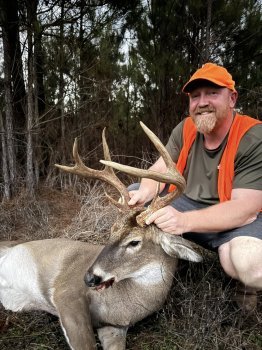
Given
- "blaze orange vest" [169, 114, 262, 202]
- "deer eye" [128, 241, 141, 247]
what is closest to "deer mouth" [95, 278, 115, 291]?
"deer eye" [128, 241, 141, 247]

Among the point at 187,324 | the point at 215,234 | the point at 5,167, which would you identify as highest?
the point at 5,167

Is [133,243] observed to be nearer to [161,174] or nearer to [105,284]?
[105,284]

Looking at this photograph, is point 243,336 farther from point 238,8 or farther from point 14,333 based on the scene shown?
point 238,8

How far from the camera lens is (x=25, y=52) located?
594cm

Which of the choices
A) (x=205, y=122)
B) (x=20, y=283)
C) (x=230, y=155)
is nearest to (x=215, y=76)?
(x=205, y=122)

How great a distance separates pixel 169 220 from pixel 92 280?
0.62 meters

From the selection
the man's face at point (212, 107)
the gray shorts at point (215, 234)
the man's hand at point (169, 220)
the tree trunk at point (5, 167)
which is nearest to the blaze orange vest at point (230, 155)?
the man's face at point (212, 107)

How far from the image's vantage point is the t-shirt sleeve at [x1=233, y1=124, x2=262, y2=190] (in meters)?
2.73

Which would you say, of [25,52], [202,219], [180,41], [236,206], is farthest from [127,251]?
[180,41]

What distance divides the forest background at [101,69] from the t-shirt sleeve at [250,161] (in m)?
3.62

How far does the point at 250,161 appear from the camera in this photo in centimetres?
281

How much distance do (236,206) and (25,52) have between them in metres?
4.57

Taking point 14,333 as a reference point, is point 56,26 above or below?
above

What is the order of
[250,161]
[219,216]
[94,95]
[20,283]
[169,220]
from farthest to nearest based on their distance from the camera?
1. [94,95]
2. [20,283]
3. [250,161]
4. [219,216]
5. [169,220]
